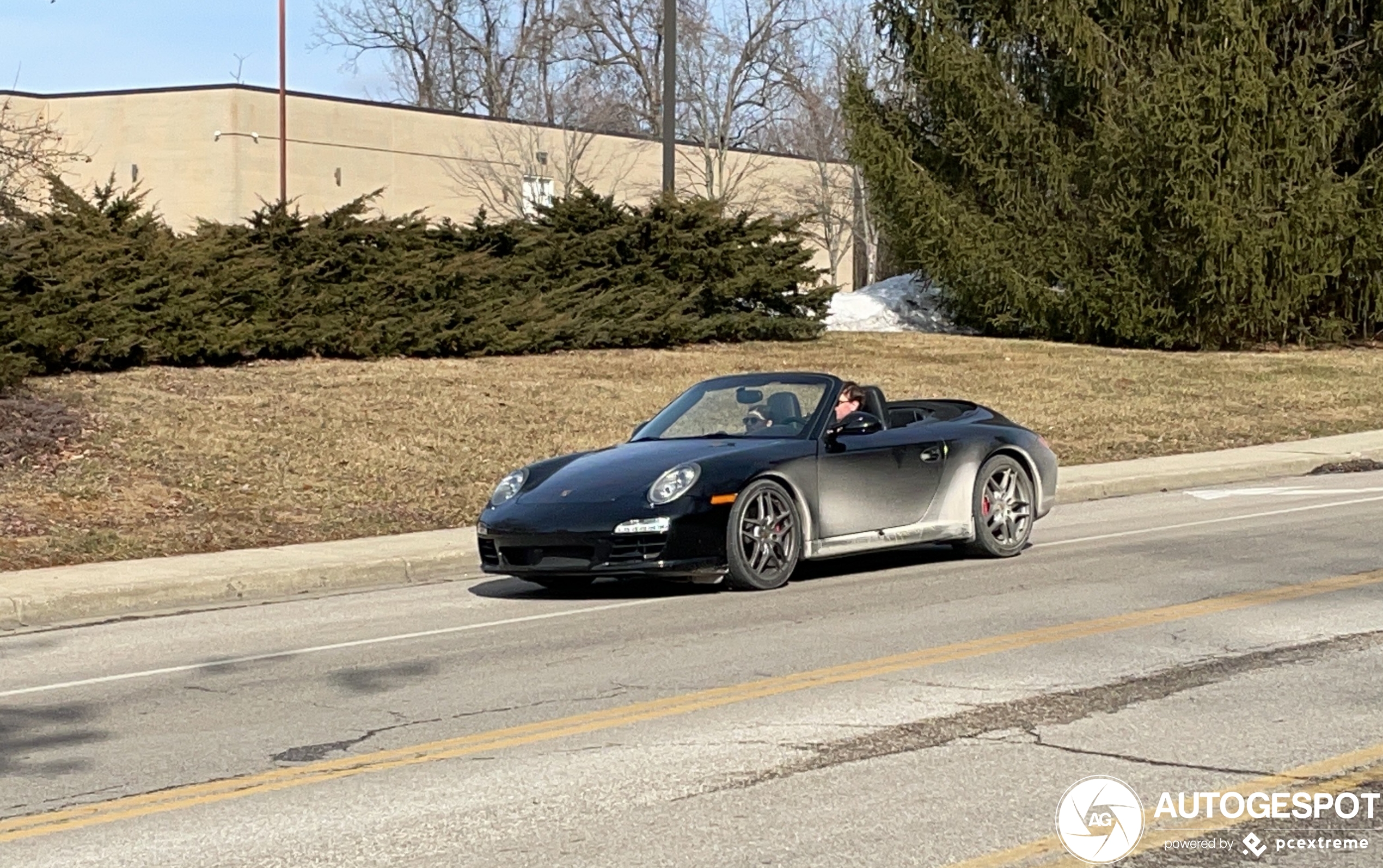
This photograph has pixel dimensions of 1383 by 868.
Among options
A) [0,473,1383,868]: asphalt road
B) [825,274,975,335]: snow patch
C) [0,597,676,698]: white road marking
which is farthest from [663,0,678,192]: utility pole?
[0,597,676,698]: white road marking

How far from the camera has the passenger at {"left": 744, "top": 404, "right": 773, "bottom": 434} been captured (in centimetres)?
1210

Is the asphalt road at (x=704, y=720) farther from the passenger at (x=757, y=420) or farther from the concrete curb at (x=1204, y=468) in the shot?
the concrete curb at (x=1204, y=468)

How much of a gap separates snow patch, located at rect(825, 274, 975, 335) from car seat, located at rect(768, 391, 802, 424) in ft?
88.8

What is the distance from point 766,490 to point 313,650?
3085mm

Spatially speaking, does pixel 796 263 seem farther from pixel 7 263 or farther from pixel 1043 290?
pixel 7 263

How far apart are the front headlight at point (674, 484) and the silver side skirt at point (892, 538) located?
40.8 inches

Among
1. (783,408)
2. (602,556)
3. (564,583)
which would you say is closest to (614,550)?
(602,556)

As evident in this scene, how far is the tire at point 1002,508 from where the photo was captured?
12594mm

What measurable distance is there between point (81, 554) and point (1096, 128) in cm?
2490

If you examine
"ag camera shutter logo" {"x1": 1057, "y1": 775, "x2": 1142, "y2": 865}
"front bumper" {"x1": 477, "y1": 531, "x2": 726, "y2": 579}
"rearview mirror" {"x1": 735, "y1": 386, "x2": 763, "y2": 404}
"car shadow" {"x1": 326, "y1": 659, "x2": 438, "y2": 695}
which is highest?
"rearview mirror" {"x1": 735, "y1": 386, "x2": 763, "y2": 404}

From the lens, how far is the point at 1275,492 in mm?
17625

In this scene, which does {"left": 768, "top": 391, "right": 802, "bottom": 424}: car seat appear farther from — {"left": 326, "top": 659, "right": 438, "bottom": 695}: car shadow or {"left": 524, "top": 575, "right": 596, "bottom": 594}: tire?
{"left": 326, "top": 659, "right": 438, "bottom": 695}: car shadow

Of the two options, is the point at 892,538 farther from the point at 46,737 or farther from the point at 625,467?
the point at 46,737

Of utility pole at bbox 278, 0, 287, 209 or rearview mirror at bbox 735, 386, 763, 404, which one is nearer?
rearview mirror at bbox 735, 386, 763, 404
